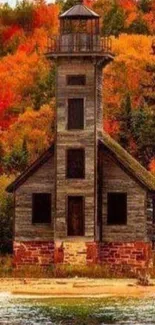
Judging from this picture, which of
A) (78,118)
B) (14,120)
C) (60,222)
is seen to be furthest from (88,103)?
(14,120)

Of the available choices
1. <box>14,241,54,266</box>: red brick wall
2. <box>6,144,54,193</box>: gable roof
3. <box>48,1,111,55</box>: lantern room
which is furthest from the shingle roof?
<box>14,241,54,266</box>: red brick wall

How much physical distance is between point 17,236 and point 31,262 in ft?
5.03

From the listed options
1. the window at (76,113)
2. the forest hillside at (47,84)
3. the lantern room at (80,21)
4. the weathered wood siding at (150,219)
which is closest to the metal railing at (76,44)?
the lantern room at (80,21)

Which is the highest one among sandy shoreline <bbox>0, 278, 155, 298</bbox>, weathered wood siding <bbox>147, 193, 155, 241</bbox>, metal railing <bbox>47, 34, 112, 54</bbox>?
metal railing <bbox>47, 34, 112, 54</bbox>

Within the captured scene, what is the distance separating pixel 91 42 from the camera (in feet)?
256

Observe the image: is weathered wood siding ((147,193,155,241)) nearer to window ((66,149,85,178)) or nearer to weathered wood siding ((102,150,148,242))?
weathered wood siding ((102,150,148,242))

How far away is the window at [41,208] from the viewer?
7869cm

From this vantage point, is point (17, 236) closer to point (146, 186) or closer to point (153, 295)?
point (146, 186)

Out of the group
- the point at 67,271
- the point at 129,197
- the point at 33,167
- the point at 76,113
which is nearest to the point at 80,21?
the point at 76,113

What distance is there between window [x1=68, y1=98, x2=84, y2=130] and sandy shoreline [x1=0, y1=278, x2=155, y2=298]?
8.80 meters

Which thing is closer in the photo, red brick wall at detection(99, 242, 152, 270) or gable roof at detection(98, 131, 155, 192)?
gable roof at detection(98, 131, 155, 192)

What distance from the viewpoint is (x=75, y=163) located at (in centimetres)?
7731

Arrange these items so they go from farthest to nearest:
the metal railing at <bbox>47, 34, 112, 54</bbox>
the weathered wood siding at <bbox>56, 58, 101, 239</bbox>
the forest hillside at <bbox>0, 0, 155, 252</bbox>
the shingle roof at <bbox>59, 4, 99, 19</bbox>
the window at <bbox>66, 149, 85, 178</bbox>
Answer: the forest hillside at <bbox>0, 0, 155, 252</bbox> → the shingle roof at <bbox>59, 4, 99, 19</bbox> → the metal railing at <bbox>47, 34, 112, 54</bbox> → the window at <bbox>66, 149, 85, 178</bbox> → the weathered wood siding at <bbox>56, 58, 101, 239</bbox>

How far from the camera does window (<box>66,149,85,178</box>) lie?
7738 cm
